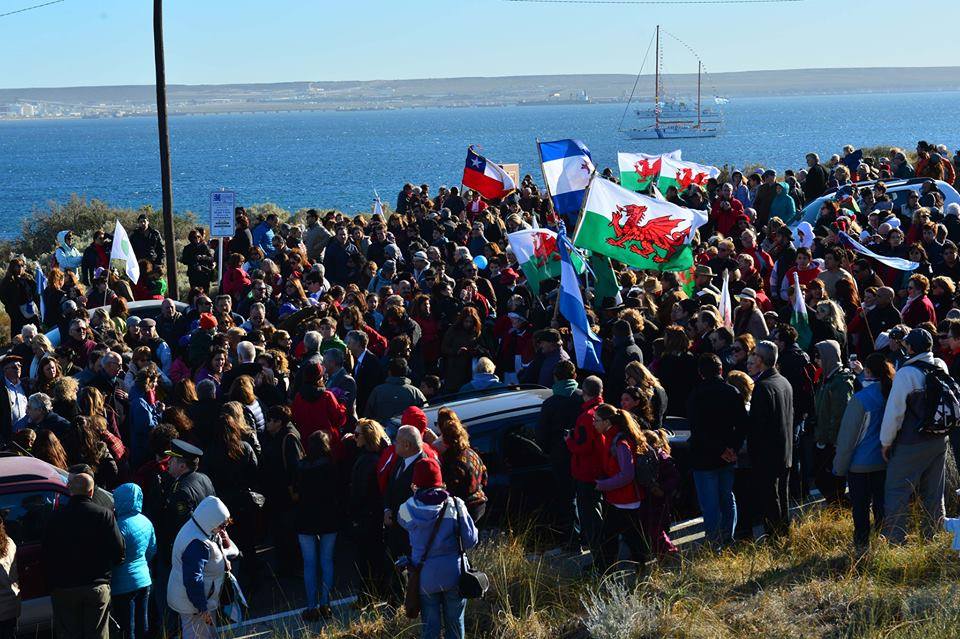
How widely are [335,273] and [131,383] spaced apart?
24.4 feet

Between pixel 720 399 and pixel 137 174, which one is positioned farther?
pixel 137 174

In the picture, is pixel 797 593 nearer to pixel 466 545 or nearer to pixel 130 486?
pixel 466 545

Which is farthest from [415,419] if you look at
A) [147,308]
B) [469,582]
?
[147,308]

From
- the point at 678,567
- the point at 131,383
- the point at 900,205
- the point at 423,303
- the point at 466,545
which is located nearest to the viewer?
the point at 466,545

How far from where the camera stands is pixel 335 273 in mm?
18016

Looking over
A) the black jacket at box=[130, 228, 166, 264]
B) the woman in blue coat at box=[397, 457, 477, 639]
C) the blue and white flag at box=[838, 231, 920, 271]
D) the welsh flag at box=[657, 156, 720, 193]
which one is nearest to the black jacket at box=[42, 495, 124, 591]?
the woman in blue coat at box=[397, 457, 477, 639]

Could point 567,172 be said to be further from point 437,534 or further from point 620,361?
point 437,534

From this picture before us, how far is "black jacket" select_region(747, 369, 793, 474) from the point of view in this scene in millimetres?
8727

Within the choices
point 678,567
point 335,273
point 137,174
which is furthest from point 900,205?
point 137,174

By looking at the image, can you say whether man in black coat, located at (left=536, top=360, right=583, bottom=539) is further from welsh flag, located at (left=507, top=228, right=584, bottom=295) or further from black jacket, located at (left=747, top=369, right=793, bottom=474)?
welsh flag, located at (left=507, top=228, right=584, bottom=295)

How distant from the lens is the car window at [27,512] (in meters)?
7.91

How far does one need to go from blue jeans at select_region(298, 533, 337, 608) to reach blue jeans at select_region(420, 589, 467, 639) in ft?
4.77

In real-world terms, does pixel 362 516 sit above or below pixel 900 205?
below

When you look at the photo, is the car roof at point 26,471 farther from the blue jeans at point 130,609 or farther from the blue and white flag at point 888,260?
the blue and white flag at point 888,260
